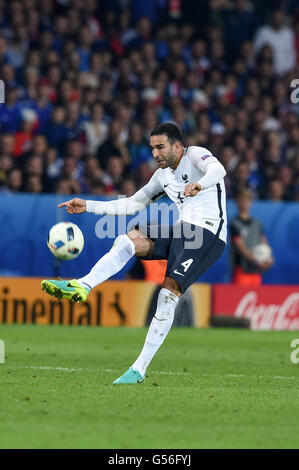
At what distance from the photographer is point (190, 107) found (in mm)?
19141

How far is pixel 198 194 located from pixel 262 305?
7570mm

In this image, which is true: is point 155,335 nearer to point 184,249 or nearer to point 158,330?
point 158,330

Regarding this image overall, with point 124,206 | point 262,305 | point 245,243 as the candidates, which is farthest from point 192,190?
point 262,305

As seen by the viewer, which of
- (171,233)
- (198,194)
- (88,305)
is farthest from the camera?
(88,305)

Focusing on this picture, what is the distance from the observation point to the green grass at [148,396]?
571 cm

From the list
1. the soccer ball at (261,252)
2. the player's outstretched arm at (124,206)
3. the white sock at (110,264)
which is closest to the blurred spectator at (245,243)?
the soccer ball at (261,252)

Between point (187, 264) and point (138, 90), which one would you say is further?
point (138, 90)

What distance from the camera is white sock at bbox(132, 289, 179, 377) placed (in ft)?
26.4

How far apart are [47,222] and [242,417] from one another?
8.88m

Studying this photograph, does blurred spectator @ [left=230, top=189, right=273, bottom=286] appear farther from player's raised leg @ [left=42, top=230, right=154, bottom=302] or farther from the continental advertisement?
player's raised leg @ [left=42, top=230, right=154, bottom=302]

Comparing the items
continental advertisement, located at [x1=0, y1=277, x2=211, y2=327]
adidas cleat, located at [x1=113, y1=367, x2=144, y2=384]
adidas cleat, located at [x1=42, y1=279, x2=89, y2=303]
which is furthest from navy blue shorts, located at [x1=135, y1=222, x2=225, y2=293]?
continental advertisement, located at [x1=0, y1=277, x2=211, y2=327]

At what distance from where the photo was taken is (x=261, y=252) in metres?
15.8
